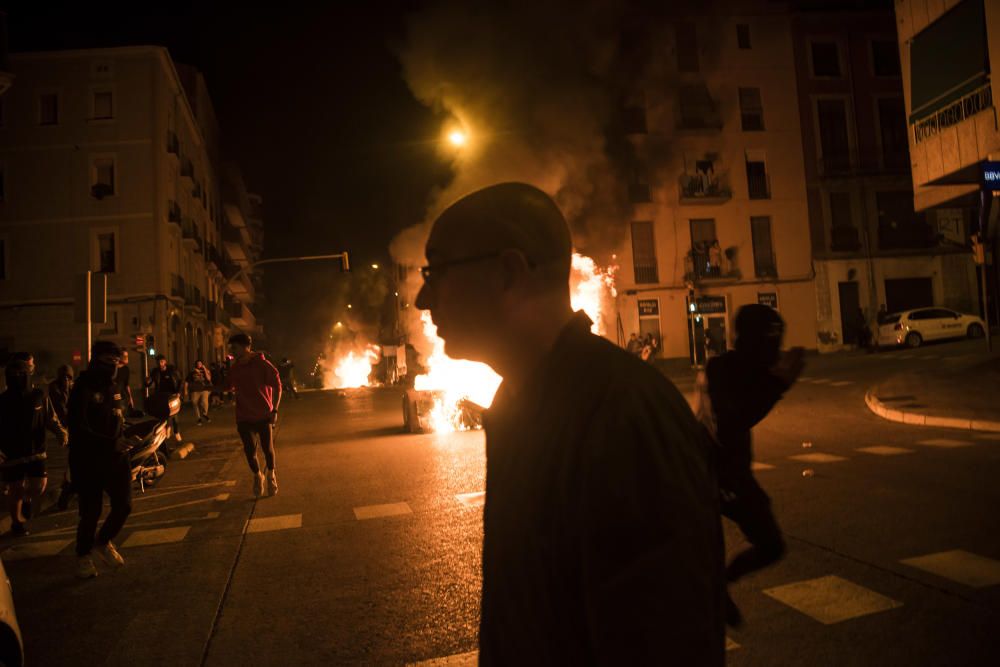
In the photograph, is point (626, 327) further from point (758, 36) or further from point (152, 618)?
point (152, 618)

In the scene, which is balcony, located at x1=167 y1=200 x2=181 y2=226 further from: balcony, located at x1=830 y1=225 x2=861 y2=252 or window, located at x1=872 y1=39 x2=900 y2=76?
window, located at x1=872 y1=39 x2=900 y2=76

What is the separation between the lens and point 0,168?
89.2 ft

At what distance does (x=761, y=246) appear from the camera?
105 ft

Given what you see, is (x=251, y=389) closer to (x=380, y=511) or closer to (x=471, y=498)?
(x=380, y=511)

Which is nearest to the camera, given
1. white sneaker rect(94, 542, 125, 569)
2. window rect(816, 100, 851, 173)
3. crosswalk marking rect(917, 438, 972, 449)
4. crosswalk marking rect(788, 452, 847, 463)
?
white sneaker rect(94, 542, 125, 569)

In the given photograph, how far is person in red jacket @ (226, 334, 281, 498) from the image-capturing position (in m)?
7.35

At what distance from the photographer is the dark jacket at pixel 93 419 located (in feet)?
15.8

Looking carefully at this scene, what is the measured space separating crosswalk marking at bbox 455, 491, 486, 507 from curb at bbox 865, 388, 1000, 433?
752cm

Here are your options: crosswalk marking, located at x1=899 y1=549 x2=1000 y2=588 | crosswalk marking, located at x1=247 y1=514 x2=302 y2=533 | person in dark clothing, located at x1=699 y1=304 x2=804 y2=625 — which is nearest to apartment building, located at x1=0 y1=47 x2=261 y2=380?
crosswalk marking, located at x1=247 y1=514 x2=302 y2=533

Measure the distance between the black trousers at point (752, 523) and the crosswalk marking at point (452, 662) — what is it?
55.4 inches

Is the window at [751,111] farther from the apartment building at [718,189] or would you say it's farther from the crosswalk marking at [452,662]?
the crosswalk marking at [452,662]

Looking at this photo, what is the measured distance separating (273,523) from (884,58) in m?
37.2

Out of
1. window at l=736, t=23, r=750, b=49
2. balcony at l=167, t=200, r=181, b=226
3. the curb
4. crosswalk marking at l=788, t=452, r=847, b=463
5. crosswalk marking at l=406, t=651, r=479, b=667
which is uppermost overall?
window at l=736, t=23, r=750, b=49

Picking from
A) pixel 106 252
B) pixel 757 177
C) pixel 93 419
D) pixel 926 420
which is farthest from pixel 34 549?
pixel 757 177
